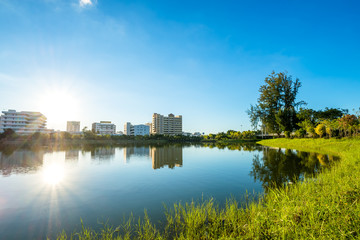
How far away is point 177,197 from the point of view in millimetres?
8273

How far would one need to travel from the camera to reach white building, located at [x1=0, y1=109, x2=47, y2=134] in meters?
93.4

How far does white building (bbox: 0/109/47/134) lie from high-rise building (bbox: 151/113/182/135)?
2822 inches

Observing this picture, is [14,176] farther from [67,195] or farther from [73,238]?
[73,238]

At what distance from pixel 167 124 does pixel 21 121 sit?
284 feet

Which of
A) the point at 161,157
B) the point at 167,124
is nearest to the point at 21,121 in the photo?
the point at 167,124

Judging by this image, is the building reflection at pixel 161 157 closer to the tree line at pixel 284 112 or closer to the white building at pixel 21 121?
the tree line at pixel 284 112

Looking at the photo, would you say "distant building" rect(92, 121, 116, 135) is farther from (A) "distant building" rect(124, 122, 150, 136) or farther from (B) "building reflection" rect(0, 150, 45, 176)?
(B) "building reflection" rect(0, 150, 45, 176)

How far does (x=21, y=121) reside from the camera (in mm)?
96500

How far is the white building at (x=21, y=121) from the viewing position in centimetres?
9338

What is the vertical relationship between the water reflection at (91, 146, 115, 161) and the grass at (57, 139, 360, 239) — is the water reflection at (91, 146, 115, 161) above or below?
below

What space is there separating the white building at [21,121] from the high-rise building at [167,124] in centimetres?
7167

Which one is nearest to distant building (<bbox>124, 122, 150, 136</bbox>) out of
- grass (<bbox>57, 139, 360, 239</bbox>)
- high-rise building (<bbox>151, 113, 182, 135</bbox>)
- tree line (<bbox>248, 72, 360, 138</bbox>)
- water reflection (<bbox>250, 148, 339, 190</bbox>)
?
high-rise building (<bbox>151, 113, 182, 135</bbox>)

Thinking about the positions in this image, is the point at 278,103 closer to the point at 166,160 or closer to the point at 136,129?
the point at 166,160

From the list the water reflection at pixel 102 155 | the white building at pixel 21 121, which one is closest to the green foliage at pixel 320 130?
the water reflection at pixel 102 155
